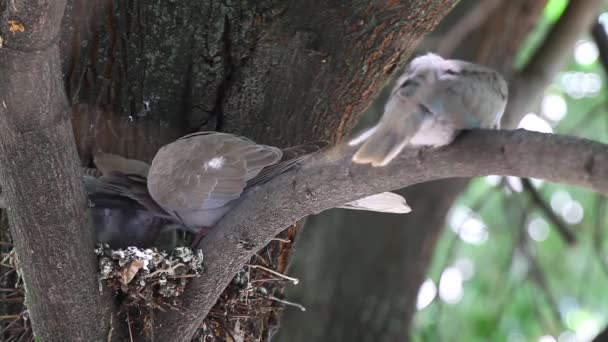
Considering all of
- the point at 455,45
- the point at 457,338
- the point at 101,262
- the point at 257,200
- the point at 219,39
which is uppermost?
the point at 219,39

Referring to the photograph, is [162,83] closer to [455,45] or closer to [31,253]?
[31,253]

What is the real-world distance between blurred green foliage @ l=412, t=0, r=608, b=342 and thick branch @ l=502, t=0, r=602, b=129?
1.95 feet

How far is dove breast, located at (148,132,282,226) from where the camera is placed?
2.64 m

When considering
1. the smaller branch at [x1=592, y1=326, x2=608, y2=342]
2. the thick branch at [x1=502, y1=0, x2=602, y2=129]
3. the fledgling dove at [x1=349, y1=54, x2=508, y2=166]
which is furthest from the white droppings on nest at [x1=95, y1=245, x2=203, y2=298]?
the thick branch at [x1=502, y1=0, x2=602, y2=129]

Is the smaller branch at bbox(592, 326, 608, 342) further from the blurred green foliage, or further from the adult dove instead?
the blurred green foliage

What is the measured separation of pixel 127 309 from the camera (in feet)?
8.34

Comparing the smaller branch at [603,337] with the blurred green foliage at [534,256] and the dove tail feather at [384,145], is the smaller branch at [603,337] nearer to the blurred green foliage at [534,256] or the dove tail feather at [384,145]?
the dove tail feather at [384,145]

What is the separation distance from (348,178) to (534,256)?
3.58 meters

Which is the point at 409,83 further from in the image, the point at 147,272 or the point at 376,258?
the point at 376,258

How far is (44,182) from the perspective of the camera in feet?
7.07

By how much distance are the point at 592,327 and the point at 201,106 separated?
426 centimetres

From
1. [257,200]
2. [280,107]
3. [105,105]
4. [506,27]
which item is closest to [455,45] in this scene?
[506,27]

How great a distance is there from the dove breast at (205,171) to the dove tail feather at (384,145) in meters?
0.84

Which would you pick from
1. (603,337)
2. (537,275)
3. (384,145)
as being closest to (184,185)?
(384,145)
